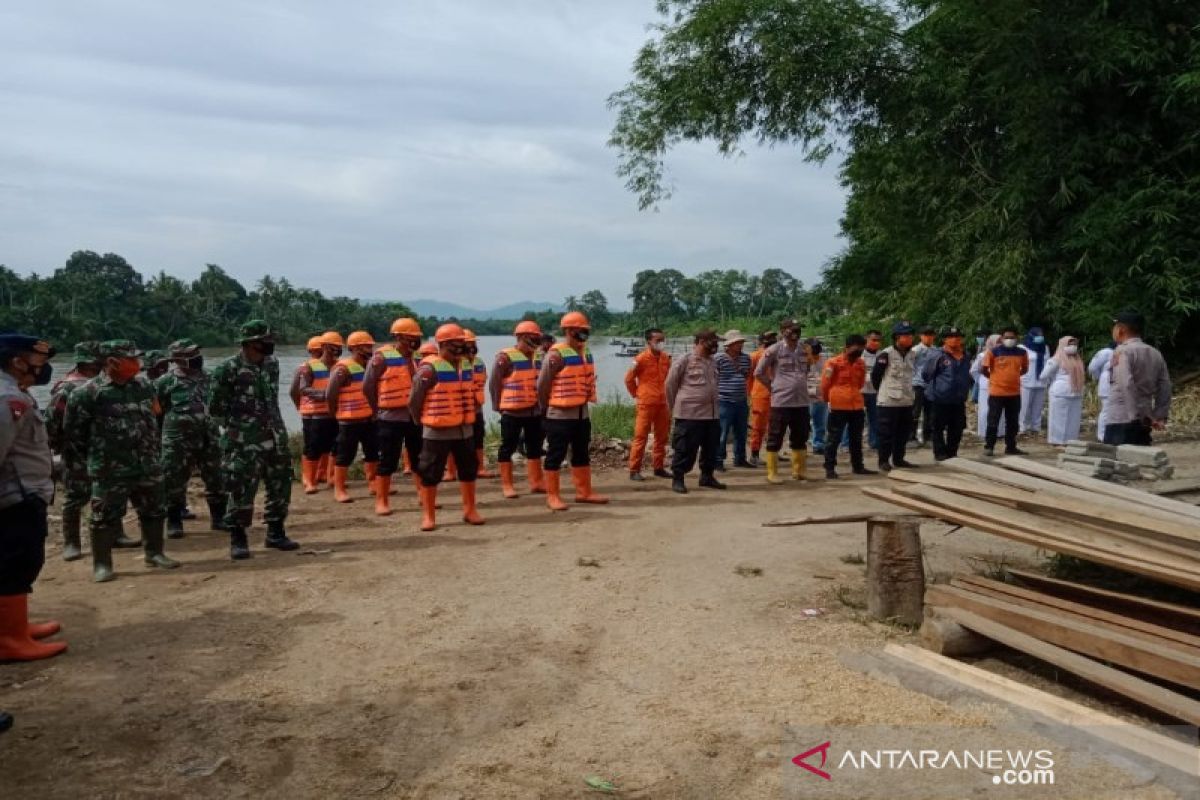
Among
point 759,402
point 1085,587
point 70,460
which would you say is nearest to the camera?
point 1085,587

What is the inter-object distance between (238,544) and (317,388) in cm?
320

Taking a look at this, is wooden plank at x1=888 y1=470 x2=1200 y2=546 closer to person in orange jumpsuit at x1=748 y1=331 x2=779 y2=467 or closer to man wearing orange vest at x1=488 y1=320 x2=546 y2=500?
man wearing orange vest at x1=488 y1=320 x2=546 y2=500

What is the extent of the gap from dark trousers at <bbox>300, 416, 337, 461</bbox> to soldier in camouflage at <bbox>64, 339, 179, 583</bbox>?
331 centimetres

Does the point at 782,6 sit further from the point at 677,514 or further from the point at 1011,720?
the point at 1011,720

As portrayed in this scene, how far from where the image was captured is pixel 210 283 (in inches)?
2019

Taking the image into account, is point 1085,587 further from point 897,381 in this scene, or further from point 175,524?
point 175,524

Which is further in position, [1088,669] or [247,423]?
[247,423]

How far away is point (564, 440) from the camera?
327 inches

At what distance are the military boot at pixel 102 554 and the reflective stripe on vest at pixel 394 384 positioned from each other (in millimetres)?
2914

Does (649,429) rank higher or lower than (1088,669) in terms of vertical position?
higher

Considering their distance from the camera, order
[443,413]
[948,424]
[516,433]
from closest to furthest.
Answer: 1. [443,413]
2. [516,433]
3. [948,424]

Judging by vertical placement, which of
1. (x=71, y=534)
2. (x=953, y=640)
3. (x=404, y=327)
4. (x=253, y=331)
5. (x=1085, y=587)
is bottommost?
(x=71, y=534)

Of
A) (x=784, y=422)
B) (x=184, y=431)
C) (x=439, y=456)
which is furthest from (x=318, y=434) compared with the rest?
(x=784, y=422)

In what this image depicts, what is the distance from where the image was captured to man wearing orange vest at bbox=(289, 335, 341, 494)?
956 centimetres
